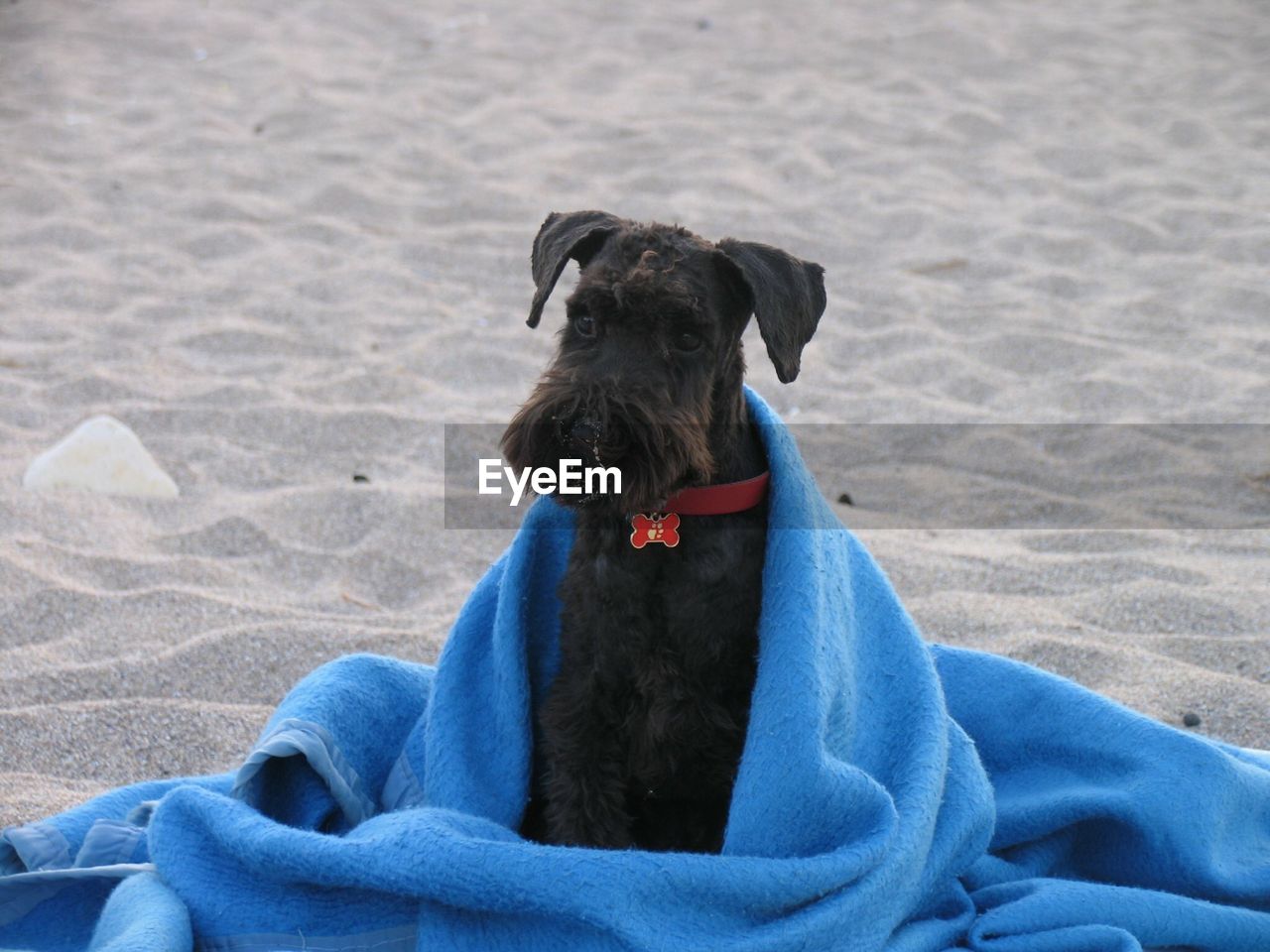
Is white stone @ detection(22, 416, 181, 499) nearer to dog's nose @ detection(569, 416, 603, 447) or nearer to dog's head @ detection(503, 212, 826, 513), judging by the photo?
dog's head @ detection(503, 212, 826, 513)

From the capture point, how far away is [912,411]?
17.8 ft

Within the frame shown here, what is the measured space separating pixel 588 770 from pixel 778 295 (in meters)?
0.91

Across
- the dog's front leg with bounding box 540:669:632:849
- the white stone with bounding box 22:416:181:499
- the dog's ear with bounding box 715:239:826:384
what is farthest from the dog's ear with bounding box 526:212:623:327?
the white stone with bounding box 22:416:181:499

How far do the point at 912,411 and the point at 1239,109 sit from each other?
4412 millimetres

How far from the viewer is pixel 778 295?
8.51 feet

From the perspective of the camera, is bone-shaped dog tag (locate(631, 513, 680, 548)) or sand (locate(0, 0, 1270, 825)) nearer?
bone-shaped dog tag (locate(631, 513, 680, 548))

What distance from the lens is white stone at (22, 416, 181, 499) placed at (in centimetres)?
447

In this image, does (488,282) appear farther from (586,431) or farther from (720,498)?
(586,431)

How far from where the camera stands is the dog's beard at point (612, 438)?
7.80ft

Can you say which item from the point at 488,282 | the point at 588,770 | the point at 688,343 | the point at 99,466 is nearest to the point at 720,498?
the point at 688,343

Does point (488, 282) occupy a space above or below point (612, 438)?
below

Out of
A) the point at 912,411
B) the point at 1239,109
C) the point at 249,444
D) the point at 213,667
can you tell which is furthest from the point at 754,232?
the point at 213,667

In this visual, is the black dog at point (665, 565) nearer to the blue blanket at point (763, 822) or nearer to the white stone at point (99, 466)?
the blue blanket at point (763, 822)

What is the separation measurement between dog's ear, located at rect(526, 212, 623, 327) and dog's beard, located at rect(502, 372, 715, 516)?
0.37 meters
